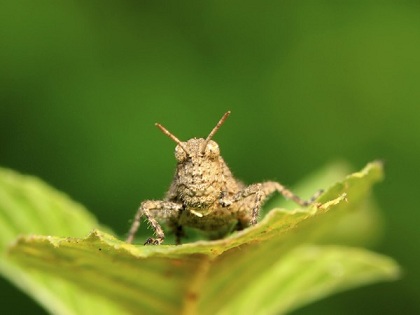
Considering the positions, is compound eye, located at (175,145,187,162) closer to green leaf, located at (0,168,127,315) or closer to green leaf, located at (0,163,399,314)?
green leaf, located at (0,168,127,315)

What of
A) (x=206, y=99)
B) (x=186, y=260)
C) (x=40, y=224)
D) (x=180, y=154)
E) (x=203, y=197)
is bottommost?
(x=186, y=260)

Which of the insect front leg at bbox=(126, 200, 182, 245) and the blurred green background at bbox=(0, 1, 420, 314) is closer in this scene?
the insect front leg at bbox=(126, 200, 182, 245)

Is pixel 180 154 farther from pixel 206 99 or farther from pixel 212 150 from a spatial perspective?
pixel 206 99

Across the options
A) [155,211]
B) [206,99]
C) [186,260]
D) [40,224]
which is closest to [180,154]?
[155,211]

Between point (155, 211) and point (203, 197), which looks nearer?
point (203, 197)

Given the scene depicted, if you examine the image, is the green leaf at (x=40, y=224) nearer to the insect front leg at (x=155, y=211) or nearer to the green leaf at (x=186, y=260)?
the green leaf at (x=186, y=260)

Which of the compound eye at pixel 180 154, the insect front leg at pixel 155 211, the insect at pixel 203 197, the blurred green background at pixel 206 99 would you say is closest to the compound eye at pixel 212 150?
the insect at pixel 203 197

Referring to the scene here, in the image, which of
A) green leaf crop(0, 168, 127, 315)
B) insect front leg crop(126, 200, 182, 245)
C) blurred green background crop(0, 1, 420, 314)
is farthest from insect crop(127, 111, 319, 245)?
blurred green background crop(0, 1, 420, 314)
